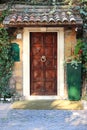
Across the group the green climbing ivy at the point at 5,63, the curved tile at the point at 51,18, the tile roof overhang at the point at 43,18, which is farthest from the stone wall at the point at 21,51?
the curved tile at the point at 51,18

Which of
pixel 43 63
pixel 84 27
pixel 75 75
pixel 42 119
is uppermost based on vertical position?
pixel 84 27

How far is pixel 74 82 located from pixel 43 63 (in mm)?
1286

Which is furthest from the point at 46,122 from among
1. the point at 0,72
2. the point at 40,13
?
the point at 40,13

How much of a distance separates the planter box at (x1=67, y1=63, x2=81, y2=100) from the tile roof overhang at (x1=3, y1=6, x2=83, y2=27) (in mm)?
1527

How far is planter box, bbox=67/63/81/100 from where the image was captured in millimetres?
13352

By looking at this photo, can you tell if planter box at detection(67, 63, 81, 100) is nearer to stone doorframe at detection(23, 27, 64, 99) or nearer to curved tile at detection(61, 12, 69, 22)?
stone doorframe at detection(23, 27, 64, 99)

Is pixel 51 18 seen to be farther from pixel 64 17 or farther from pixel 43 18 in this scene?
pixel 64 17

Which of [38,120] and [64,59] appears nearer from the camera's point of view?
[38,120]

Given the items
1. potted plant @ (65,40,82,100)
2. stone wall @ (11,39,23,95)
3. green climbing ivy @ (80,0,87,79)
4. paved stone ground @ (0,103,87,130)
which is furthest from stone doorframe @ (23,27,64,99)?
paved stone ground @ (0,103,87,130)

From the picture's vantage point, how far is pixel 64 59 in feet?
45.0

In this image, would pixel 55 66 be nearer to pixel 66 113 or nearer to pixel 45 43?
pixel 45 43

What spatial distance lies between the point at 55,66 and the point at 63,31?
4.02ft

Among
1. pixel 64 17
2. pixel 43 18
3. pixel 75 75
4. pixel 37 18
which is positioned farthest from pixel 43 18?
pixel 75 75

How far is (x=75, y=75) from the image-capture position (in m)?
13.4
